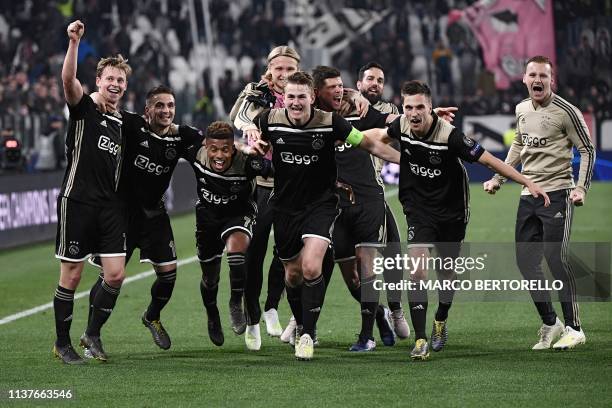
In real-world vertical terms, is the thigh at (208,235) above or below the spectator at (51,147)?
below

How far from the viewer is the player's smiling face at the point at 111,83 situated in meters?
8.56

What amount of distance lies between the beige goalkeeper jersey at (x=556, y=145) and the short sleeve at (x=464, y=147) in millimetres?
637

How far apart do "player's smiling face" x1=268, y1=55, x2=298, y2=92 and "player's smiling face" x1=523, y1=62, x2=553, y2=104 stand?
1.92 meters

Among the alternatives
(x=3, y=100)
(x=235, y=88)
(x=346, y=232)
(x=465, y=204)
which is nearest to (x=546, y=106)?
(x=465, y=204)

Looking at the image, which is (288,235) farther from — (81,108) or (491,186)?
(81,108)

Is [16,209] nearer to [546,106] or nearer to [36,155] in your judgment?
[36,155]

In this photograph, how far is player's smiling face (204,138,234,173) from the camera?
9.29 m

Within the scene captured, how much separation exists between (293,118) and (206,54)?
24.1m

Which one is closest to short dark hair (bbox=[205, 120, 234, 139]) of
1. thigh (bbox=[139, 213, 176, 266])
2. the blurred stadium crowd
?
thigh (bbox=[139, 213, 176, 266])

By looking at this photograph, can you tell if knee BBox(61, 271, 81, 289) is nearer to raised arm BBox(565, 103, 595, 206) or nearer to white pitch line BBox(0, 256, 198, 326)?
white pitch line BBox(0, 256, 198, 326)

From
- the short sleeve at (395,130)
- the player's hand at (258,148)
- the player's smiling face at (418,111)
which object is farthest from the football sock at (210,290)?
the player's smiling face at (418,111)

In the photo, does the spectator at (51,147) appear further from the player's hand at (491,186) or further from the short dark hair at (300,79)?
the player's hand at (491,186)

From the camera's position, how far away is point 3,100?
23.9 m

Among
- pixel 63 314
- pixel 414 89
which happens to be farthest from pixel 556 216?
pixel 63 314
